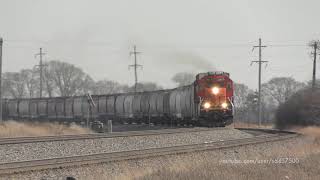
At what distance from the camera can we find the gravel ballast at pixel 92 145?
57.2 ft

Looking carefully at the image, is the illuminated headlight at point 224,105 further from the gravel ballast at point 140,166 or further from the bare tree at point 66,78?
the bare tree at point 66,78

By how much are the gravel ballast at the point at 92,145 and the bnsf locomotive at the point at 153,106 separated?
4766 millimetres

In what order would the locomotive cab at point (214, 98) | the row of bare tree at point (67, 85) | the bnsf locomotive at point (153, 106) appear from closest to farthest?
the locomotive cab at point (214, 98), the bnsf locomotive at point (153, 106), the row of bare tree at point (67, 85)

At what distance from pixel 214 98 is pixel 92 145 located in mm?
12835

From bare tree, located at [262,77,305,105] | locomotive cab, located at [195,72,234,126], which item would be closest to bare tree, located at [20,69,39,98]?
bare tree, located at [262,77,305,105]

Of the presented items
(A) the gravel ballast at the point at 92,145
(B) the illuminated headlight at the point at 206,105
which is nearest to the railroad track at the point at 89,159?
(A) the gravel ballast at the point at 92,145

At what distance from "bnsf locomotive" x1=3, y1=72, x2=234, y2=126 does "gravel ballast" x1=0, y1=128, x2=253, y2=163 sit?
4.77 metres

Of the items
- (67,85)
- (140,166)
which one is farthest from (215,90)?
(67,85)

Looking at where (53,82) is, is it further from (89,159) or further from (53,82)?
(89,159)

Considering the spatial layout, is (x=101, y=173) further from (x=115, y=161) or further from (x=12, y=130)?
(x=12, y=130)

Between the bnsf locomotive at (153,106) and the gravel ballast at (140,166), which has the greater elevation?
the bnsf locomotive at (153,106)

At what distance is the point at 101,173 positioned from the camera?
14836mm

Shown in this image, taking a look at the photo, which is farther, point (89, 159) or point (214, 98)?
point (214, 98)

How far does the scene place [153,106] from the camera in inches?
1623
